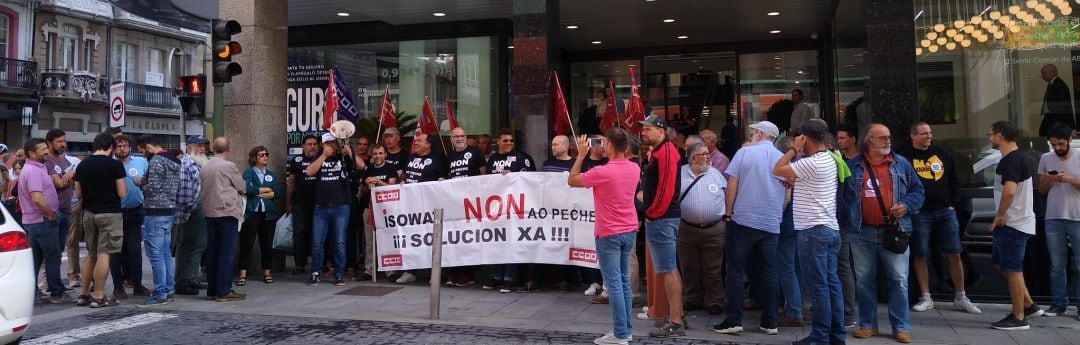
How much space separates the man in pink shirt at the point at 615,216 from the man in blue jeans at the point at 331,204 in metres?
4.46

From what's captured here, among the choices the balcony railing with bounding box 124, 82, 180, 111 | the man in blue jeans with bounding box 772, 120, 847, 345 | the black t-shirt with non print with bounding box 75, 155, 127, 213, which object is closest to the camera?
the man in blue jeans with bounding box 772, 120, 847, 345

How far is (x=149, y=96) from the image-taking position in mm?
39531

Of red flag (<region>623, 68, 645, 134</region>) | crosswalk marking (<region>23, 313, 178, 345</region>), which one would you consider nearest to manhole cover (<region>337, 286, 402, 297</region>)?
crosswalk marking (<region>23, 313, 178, 345</region>)

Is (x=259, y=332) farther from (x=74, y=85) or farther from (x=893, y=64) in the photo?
(x=74, y=85)

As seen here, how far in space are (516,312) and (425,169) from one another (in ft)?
8.66

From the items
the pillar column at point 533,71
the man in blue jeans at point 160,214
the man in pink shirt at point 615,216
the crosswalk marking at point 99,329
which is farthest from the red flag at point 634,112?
the crosswalk marking at point 99,329

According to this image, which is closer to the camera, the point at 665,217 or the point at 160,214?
the point at 665,217

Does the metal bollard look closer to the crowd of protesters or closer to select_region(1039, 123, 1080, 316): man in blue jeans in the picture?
the crowd of protesters

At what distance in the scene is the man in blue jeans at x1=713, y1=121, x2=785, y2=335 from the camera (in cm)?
670

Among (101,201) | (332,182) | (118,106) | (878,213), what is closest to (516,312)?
(332,182)

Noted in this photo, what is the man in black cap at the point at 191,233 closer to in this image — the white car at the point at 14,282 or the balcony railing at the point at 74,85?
the white car at the point at 14,282

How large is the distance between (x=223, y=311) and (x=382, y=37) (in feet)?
28.7

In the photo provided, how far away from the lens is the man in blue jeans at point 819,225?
5.97 metres

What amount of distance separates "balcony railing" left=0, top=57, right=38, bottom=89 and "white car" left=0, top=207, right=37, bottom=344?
32557mm
